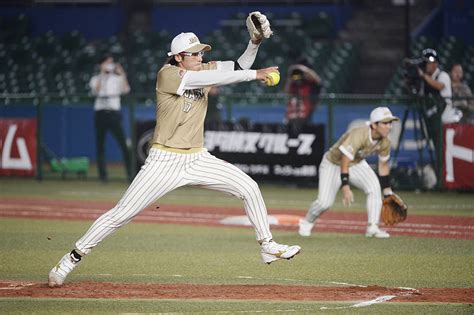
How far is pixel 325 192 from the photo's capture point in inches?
588

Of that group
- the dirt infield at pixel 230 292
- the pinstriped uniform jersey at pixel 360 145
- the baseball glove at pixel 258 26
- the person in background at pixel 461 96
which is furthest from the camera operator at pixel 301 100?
the dirt infield at pixel 230 292

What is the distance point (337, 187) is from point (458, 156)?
6781mm

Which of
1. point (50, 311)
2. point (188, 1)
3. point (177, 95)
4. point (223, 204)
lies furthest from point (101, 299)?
point (188, 1)

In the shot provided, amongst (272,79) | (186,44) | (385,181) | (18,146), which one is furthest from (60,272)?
(18,146)

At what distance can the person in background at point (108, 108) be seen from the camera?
79.0 ft

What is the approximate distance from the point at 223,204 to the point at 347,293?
416 inches

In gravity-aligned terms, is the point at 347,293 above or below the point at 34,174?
above

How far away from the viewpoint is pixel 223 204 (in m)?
20.6

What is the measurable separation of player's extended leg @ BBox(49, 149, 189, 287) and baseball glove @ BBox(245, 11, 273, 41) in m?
1.43

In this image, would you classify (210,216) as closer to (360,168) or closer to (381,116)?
(360,168)

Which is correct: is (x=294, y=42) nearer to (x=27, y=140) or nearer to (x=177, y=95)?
(x=27, y=140)

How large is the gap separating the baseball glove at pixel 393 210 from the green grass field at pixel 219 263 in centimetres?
28

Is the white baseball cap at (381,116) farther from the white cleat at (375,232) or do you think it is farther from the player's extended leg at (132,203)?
the player's extended leg at (132,203)

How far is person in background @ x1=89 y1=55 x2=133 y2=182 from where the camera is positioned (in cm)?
2409
